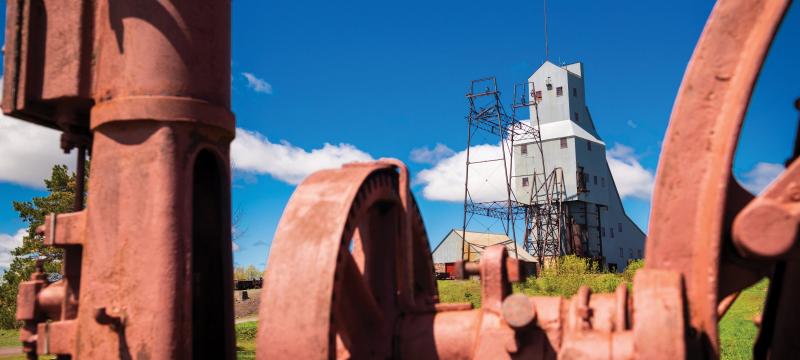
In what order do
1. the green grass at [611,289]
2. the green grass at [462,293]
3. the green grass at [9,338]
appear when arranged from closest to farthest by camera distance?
the green grass at [611,289] → the green grass at [9,338] → the green grass at [462,293]

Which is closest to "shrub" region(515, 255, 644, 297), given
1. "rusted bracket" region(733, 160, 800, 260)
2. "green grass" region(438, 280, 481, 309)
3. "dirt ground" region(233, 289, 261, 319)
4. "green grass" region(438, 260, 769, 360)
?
"green grass" region(438, 260, 769, 360)

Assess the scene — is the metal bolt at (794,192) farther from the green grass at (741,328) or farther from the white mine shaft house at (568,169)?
the white mine shaft house at (568,169)

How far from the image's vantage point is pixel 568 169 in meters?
41.9

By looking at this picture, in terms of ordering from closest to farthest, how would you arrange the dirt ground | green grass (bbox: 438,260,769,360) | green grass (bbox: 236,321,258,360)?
1. green grass (bbox: 438,260,769,360)
2. green grass (bbox: 236,321,258,360)
3. the dirt ground

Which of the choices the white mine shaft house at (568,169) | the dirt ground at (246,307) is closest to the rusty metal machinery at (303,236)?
the dirt ground at (246,307)

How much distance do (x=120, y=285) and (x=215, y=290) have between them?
0.69 metres

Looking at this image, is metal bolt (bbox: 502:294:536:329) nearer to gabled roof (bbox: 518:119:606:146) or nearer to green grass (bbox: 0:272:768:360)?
green grass (bbox: 0:272:768:360)

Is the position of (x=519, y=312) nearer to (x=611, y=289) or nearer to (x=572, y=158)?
(x=611, y=289)

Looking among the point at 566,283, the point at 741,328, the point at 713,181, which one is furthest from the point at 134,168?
the point at 566,283

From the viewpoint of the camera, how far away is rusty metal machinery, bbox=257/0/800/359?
111 inches

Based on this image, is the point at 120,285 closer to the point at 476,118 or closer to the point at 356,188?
the point at 356,188

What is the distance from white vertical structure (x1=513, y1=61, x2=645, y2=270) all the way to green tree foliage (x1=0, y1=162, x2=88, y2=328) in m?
26.6

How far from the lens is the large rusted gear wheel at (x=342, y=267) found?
9.83ft

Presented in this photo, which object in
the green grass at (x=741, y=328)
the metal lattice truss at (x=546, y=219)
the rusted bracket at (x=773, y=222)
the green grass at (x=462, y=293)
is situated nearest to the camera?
the rusted bracket at (x=773, y=222)
